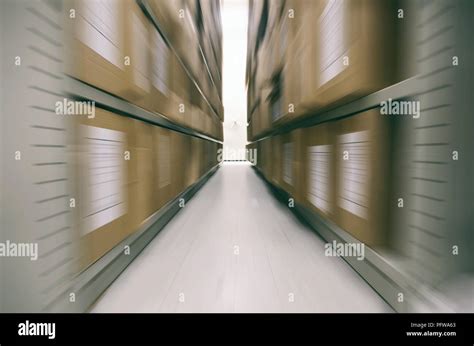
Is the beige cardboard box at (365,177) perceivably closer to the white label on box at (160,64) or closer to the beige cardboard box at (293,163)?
the beige cardboard box at (293,163)

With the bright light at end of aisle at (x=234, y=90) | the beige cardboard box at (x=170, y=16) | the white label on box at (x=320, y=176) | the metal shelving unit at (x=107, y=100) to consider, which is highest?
the bright light at end of aisle at (x=234, y=90)

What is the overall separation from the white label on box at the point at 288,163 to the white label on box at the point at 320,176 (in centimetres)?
41

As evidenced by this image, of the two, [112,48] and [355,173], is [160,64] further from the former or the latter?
[355,173]

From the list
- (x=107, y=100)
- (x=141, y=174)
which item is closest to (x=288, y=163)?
(x=141, y=174)

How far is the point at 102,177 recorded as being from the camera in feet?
2.95

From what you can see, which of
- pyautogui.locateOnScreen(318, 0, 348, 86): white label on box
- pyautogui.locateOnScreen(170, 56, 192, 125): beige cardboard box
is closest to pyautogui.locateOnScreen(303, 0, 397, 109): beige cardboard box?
pyautogui.locateOnScreen(318, 0, 348, 86): white label on box

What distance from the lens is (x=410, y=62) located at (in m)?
0.77

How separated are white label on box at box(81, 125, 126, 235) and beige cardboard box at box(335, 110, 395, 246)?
0.78m

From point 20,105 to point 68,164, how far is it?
16 centimetres

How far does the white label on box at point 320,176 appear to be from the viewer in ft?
4.14

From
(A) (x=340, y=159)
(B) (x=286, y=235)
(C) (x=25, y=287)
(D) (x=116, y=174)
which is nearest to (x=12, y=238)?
(C) (x=25, y=287)

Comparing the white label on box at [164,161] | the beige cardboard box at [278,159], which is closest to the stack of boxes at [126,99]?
the white label on box at [164,161]

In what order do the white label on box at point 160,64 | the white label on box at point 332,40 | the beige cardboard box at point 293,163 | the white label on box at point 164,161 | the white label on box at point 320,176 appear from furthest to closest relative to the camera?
the beige cardboard box at point 293,163, the white label on box at point 164,161, the white label on box at point 160,64, the white label on box at point 320,176, the white label on box at point 332,40
